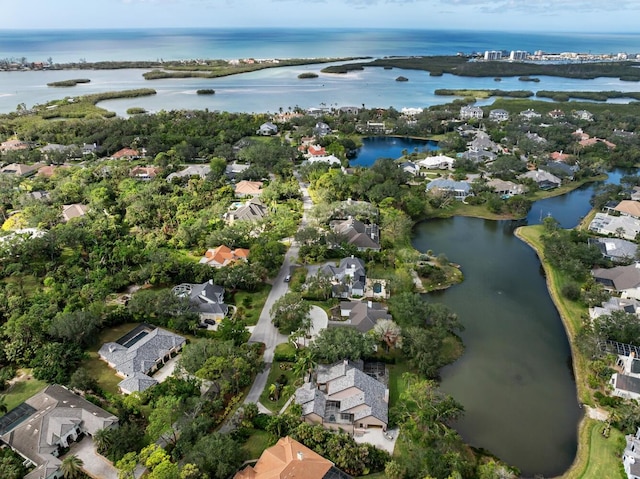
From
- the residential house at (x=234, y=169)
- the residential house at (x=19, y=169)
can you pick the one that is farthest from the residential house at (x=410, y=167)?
the residential house at (x=19, y=169)

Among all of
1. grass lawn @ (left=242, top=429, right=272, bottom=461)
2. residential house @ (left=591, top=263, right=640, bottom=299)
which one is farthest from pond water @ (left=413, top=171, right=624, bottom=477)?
grass lawn @ (left=242, top=429, right=272, bottom=461)

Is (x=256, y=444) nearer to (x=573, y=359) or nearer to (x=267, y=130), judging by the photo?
(x=573, y=359)

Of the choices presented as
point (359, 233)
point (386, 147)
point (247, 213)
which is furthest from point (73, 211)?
point (386, 147)

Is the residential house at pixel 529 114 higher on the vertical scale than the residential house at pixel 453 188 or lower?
higher

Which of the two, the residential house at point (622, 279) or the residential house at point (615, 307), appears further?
the residential house at point (622, 279)

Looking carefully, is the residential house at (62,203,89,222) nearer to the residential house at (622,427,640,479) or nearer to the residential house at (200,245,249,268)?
the residential house at (200,245,249,268)

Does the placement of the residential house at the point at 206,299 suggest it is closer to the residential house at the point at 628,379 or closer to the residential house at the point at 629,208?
the residential house at the point at 628,379
